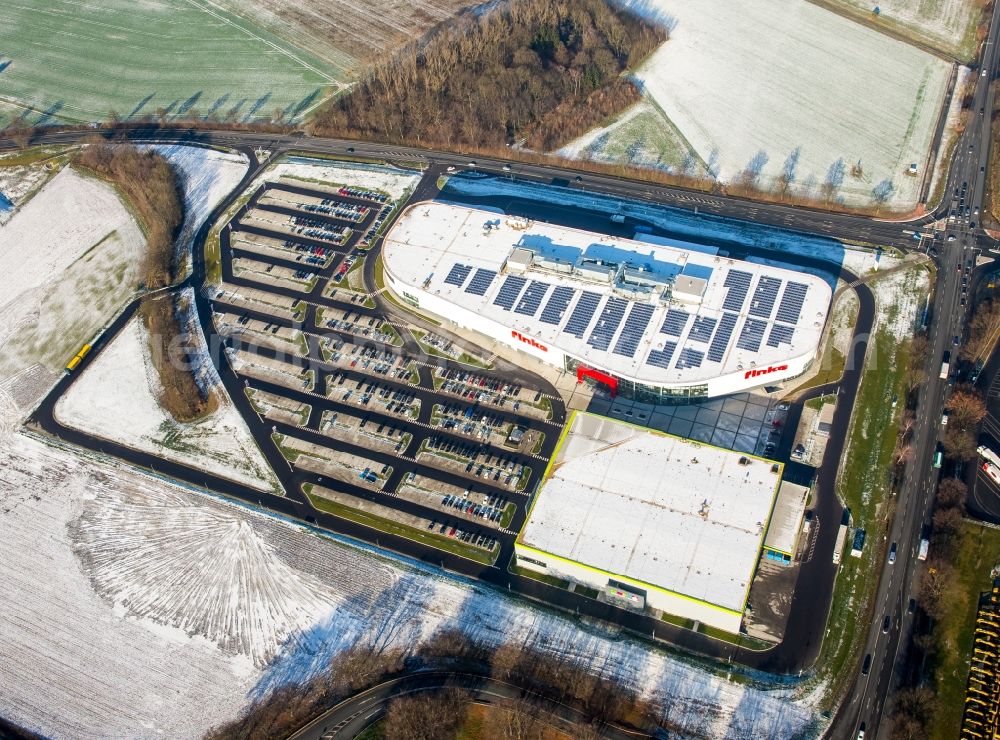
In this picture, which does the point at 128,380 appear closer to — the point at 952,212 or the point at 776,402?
the point at 776,402

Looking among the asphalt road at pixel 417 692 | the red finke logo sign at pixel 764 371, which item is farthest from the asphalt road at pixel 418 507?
the asphalt road at pixel 417 692

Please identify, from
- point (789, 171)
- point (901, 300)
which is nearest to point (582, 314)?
point (901, 300)

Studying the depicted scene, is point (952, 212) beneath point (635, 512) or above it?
above

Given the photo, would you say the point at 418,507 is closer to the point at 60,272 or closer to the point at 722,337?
the point at 722,337

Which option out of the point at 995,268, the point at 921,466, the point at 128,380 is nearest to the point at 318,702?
the point at 128,380

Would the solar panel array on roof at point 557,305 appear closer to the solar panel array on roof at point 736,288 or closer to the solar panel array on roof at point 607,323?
the solar panel array on roof at point 607,323
